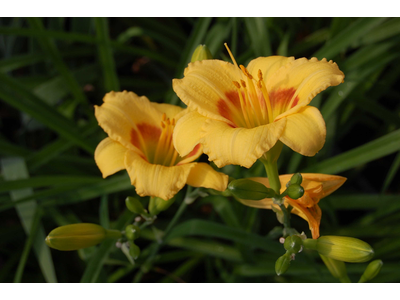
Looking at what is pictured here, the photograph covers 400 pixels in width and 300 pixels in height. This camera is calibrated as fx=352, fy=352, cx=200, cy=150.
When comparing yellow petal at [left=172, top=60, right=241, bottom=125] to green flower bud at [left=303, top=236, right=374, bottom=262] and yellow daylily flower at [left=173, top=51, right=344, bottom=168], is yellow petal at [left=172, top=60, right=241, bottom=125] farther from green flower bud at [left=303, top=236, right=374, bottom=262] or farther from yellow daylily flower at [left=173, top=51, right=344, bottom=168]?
green flower bud at [left=303, top=236, right=374, bottom=262]

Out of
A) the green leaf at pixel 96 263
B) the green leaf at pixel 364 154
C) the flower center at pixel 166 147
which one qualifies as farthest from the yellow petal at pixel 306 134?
the green leaf at pixel 96 263

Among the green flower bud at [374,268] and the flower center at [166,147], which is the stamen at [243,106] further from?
the green flower bud at [374,268]

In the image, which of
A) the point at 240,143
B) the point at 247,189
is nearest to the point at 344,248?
the point at 247,189

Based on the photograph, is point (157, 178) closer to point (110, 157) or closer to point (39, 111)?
point (110, 157)

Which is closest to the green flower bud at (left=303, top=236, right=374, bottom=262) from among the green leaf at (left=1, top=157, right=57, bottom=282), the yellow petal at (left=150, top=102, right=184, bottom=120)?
the yellow petal at (left=150, top=102, right=184, bottom=120)

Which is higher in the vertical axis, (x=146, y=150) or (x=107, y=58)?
(x=107, y=58)
